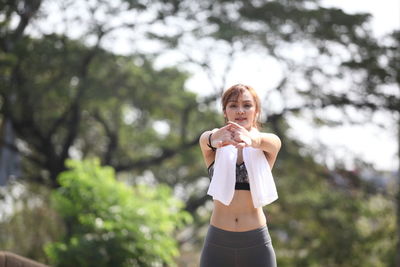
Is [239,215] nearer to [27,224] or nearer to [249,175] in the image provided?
[249,175]

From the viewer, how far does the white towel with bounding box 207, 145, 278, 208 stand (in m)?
3.14

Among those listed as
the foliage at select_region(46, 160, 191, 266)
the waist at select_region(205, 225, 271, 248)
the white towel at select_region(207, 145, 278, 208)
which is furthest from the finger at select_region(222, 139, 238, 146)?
the foliage at select_region(46, 160, 191, 266)

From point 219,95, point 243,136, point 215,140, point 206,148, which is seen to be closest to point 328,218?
point 219,95

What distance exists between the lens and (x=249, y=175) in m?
3.17

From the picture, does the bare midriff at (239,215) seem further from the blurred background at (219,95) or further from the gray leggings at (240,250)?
the blurred background at (219,95)

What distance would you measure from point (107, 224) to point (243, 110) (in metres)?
4.80

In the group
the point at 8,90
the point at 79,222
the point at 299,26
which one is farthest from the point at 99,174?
the point at 299,26

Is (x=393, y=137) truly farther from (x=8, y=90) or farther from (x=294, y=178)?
(x=8, y=90)

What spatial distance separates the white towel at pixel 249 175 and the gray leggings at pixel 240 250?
0.45 ft

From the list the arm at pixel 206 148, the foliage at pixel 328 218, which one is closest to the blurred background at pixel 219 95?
the foliage at pixel 328 218

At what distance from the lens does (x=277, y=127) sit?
1420 cm

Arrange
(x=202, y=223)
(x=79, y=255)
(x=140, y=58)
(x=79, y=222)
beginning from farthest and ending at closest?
1. (x=202, y=223)
2. (x=140, y=58)
3. (x=79, y=222)
4. (x=79, y=255)

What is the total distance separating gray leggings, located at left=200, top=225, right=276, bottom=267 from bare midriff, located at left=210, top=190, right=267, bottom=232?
0.02 metres

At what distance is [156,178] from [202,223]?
2.24 m
